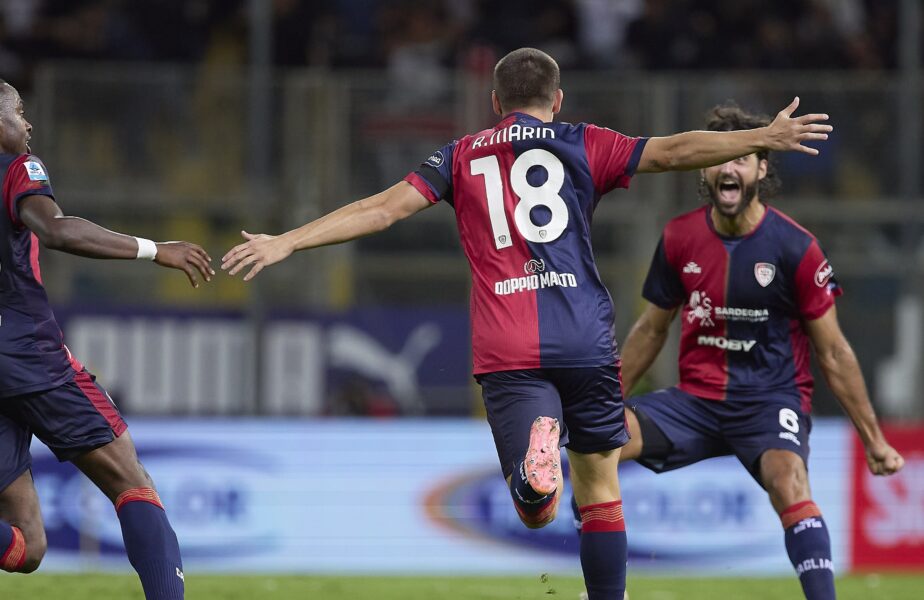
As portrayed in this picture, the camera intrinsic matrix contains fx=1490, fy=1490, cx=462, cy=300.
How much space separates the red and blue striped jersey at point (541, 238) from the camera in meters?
5.57

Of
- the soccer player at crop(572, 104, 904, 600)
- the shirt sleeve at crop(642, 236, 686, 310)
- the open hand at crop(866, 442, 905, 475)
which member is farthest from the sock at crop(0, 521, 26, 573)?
the open hand at crop(866, 442, 905, 475)

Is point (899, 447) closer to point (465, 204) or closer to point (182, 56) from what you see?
point (465, 204)

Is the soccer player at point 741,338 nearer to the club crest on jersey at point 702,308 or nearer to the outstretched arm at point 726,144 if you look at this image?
the club crest on jersey at point 702,308

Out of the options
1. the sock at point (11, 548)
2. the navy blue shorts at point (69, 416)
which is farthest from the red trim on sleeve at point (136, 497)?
the sock at point (11, 548)

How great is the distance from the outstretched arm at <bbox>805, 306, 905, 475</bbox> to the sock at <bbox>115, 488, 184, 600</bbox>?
3.00m

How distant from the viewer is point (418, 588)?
30.1 feet

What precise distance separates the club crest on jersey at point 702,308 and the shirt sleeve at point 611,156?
1.39 m

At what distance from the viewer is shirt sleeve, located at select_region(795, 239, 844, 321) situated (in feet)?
21.9

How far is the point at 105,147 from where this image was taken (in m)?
12.6

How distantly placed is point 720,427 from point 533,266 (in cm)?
176

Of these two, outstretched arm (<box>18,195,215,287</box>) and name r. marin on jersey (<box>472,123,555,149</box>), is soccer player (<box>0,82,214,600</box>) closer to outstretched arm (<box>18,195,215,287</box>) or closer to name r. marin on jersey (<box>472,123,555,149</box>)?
outstretched arm (<box>18,195,215,287</box>)

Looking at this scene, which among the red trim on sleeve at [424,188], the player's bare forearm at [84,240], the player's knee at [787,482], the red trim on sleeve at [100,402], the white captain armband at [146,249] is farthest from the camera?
the player's knee at [787,482]

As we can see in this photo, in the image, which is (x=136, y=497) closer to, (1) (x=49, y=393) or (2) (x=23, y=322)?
(1) (x=49, y=393)

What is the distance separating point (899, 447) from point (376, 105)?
16.9 feet
